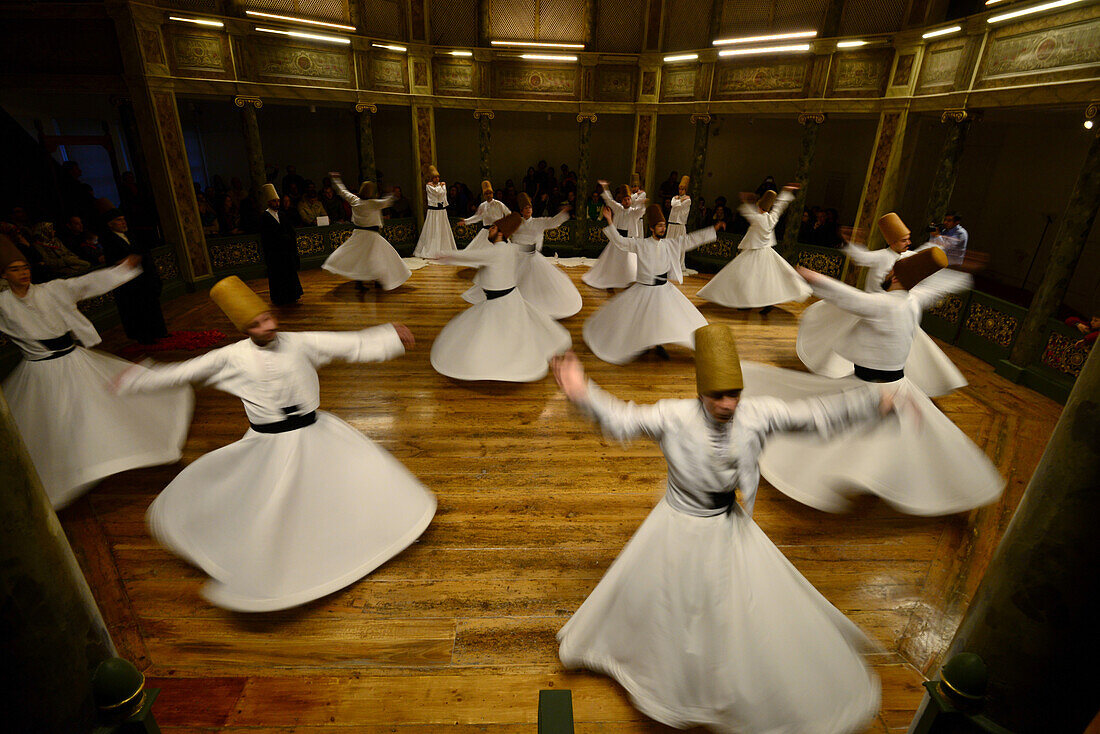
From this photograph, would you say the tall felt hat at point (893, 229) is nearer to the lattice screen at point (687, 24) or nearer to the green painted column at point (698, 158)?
the green painted column at point (698, 158)

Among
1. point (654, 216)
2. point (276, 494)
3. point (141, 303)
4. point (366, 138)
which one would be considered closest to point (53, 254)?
point (141, 303)

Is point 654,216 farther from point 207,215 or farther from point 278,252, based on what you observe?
point 207,215

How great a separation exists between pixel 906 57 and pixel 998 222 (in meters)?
4.38

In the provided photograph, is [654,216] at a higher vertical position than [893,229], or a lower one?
lower

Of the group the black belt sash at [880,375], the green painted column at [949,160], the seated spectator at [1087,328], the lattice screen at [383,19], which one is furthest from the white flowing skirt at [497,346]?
the lattice screen at [383,19]

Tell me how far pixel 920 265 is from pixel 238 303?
13.6 ft

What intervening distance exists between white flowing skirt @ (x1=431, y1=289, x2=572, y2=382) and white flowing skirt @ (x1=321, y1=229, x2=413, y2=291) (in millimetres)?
3570

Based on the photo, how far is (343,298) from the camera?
8703 millimetres

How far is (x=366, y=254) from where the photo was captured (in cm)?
897

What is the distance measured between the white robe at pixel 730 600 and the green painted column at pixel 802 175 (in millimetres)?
8713

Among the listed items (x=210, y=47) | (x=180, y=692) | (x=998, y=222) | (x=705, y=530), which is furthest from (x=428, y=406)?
(x=998, y=222)

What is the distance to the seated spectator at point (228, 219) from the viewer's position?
9.80 metres

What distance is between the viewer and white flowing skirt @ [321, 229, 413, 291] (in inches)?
351

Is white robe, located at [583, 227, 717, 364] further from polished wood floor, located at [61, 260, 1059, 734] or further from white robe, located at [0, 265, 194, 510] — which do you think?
white robe, located at [0, 265, 194, 510]
